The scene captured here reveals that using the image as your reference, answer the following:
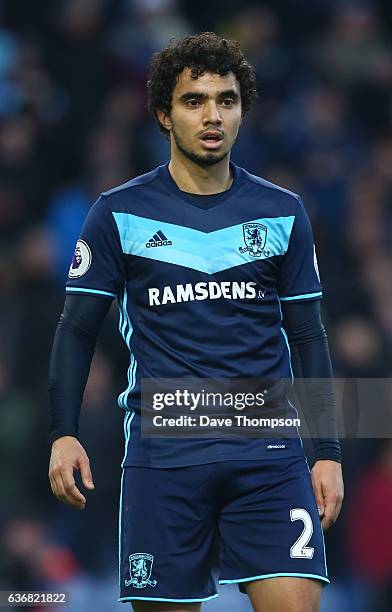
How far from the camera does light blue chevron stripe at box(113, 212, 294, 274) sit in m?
4.72

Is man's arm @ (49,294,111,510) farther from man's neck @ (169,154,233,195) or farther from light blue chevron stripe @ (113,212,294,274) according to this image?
man's neck @ (169,154,233,195)

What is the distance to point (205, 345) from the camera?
15.3 ft

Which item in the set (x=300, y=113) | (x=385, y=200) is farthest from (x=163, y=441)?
(x=300, y=113)

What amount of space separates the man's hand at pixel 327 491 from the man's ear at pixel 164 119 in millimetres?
1339

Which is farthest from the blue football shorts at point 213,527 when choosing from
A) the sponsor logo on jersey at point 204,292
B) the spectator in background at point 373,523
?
the spectator in background at point 373,523

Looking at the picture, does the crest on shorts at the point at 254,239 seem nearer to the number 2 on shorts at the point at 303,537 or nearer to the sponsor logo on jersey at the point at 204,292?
the sponsor logo on jersey at the point at 204,292

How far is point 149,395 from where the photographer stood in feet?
15.4

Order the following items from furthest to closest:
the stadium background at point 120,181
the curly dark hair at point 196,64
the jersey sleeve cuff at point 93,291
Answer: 1. the stadium background at point 120,181
2. the curly dark hair at point 196,64
3. the jersey sleeve cuff at point 93,291

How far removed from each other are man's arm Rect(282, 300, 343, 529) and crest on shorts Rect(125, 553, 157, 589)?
1.97 feet

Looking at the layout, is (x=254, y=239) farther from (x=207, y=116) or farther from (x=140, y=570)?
(x=140, y=570)

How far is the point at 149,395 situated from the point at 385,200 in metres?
5.40

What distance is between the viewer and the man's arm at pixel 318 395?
15.4 feet

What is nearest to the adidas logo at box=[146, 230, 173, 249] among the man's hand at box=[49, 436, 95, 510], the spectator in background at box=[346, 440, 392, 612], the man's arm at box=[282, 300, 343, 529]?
the man's arm at box=[282, 300, 343, 529]

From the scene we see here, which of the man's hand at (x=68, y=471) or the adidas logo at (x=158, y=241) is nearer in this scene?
the man's hand at (x=68, y=471)
